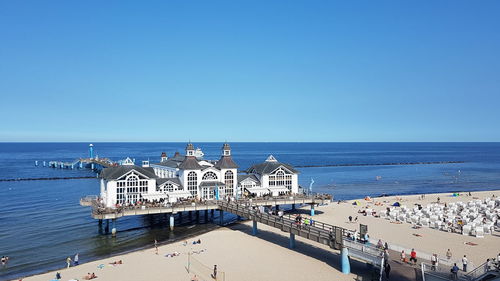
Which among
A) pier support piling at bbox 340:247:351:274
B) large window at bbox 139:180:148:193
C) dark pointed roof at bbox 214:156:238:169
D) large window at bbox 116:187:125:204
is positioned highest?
dark pointed roof at bbox 214:156:238:169

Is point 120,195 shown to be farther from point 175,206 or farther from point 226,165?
point 226,165

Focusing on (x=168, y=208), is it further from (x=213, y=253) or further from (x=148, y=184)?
(x=213, y=253)

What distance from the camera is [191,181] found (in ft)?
146

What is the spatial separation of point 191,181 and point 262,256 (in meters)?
16.6

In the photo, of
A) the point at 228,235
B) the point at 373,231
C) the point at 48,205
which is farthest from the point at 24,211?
the point at 373,231

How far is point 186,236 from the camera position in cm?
3859

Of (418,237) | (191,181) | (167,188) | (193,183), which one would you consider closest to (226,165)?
(193,183)

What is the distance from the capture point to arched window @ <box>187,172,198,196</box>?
44.5m

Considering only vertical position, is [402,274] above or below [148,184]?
below

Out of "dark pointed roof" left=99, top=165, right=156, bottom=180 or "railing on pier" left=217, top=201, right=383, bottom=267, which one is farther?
"dark pointed roof" left=99, top=165, right=156, bottom=180

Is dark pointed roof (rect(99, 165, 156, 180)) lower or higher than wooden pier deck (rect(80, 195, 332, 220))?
higher

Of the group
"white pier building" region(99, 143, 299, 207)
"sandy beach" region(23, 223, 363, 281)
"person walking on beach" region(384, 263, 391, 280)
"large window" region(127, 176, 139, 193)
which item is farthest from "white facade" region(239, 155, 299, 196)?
"person walking on beach" region(384, 263, 391, 280)

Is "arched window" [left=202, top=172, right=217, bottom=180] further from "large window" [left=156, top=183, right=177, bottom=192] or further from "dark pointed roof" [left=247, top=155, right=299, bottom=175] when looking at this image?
"dark pointed roof" [left=247, top=155, right=299, bottom=175]

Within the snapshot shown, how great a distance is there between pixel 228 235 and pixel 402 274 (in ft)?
57.6
